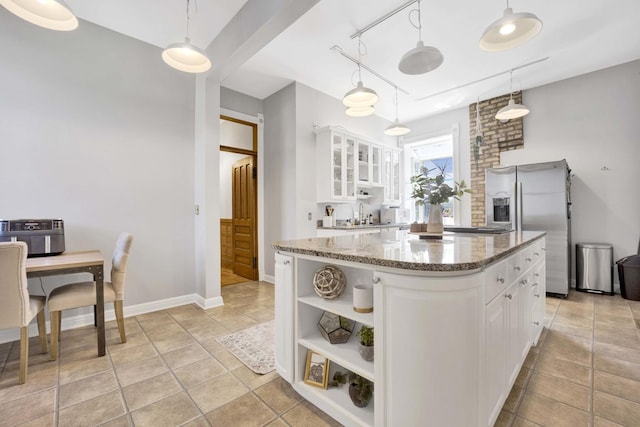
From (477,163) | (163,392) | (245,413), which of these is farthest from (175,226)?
(477,163)

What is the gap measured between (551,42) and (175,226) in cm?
502

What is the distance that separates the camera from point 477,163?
192 inches

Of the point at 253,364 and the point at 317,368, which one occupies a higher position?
the point at 317,368

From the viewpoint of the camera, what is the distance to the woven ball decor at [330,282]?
1557 millimetres

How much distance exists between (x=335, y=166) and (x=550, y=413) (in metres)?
3.52

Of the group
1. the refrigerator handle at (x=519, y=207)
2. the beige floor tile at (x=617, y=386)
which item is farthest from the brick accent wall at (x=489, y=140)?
the beige floor tile at (x=617, y=386)

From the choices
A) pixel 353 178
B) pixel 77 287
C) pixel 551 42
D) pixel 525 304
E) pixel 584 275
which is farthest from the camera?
pixel 353 178

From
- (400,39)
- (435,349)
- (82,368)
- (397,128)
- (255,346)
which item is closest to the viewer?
(435,349)

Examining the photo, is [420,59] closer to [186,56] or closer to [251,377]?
[186,56]

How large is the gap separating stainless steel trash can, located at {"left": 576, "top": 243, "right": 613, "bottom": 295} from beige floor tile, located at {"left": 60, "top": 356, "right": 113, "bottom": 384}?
5.54 metres

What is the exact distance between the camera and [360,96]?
2650 millimetres

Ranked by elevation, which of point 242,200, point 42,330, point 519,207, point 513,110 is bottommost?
point 42,330

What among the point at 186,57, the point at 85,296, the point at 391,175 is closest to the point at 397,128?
the point at 391,175

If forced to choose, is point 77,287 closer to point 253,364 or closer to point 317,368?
point 253,364
